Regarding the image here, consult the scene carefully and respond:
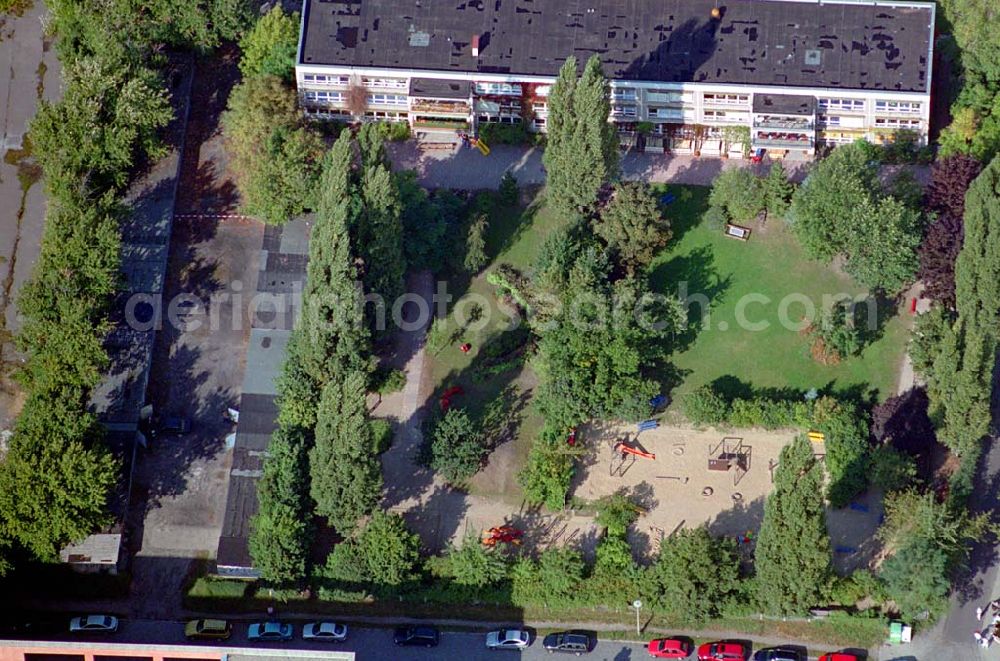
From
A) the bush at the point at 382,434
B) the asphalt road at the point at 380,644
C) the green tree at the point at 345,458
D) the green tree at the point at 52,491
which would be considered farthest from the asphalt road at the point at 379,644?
the bush at the point at 382,434

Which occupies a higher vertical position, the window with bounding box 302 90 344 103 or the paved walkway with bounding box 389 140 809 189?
the window with bounding box 302 90 344 103

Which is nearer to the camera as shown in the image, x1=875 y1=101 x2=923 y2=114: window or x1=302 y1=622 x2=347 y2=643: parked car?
x1=302 y1=622 x2=347 y2=643: parked car

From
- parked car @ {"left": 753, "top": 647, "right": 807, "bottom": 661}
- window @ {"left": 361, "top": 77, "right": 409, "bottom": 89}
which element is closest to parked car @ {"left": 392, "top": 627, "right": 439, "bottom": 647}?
parked car @ {"left": 753, "top": 647, "right": 807, "bottom": 661}

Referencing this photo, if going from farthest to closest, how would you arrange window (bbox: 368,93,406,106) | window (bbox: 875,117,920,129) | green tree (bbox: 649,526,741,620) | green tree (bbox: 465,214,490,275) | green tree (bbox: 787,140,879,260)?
window (bbox: 368,93,406,106) < window (bbox: 875,117,920,129) < green tree (bbox: 465,214,490,275) < green tree (bbox: 787,140,879,260) < green tree (bbox: 649,526,741,620)

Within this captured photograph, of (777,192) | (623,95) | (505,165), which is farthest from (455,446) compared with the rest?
(777,192)

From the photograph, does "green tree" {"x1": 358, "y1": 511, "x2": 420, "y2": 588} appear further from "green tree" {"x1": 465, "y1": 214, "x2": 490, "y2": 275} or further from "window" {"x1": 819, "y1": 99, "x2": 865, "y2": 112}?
"window" {"x1": 819, "y1": 99, "x2": 865, "y2": 112}

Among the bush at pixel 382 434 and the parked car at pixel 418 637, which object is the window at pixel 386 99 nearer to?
the bush at pixel 382 434
